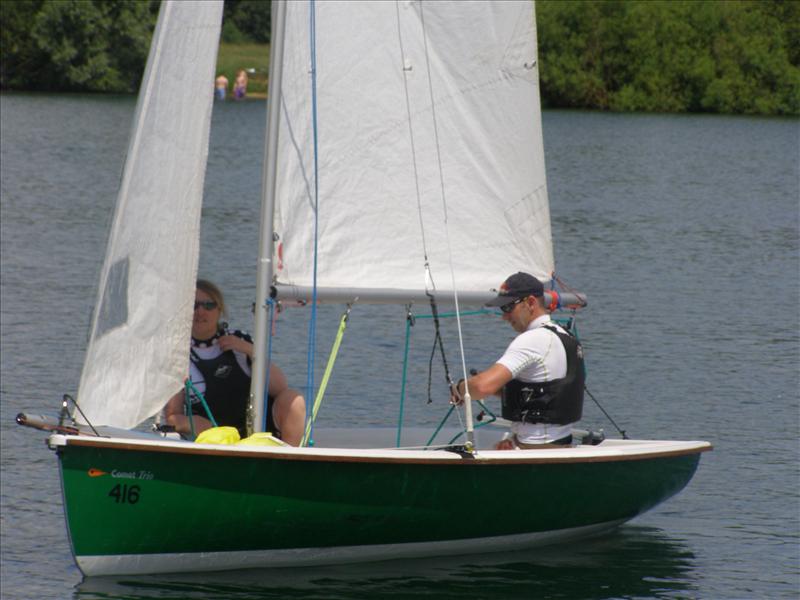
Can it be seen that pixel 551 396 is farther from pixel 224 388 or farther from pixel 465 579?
pixel 224 388

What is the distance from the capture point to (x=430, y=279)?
395 inches

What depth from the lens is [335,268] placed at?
970 centimetres

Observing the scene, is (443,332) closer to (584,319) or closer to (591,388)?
(584,319)

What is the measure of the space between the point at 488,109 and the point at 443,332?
9.13 m

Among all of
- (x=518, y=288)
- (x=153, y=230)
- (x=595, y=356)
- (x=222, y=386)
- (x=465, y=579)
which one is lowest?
(x=595, y=356)

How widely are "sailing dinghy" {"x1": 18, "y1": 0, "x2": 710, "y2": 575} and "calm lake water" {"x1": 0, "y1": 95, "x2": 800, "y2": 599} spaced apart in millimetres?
294

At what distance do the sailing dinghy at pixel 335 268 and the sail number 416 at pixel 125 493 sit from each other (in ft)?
0.06

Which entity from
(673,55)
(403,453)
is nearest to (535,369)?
(403,453)

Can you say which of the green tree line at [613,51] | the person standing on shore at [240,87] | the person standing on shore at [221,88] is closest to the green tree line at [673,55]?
the green tree line at [613,51]

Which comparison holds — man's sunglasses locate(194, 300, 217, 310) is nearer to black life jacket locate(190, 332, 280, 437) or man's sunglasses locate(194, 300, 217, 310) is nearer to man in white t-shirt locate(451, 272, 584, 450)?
black life jacket locate(190, 332, 280, 437)

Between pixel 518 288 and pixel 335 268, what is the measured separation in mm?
1090

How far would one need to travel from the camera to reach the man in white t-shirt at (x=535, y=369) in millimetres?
9734

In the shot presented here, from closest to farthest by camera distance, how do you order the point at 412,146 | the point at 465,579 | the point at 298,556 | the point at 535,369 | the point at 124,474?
the point at 124,474 < the point at 298,556 < the point at 535,369 < the point at 465,579 < the point at 412,146

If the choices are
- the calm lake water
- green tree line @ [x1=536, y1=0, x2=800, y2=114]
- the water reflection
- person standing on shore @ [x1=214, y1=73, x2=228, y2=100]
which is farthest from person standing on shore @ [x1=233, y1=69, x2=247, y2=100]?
the water reflection
